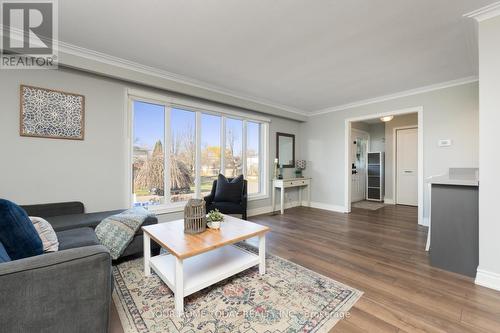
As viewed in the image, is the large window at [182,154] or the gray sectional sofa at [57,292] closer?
the gray sectional sofa at [57,292]

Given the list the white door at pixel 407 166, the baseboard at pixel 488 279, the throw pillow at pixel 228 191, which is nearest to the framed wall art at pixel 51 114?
the throw pillow at pixel 228 191

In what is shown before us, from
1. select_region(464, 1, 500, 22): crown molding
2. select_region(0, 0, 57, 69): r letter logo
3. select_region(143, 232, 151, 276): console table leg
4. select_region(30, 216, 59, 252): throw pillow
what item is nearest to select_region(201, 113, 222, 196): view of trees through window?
select_region(143, 232, 151, 276): console table leg

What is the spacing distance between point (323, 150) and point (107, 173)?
14.8 ft

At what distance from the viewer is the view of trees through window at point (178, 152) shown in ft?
10.8

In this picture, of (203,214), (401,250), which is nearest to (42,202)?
(203,214)

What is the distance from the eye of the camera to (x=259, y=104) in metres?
4.47

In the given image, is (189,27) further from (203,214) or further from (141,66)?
(203,214)

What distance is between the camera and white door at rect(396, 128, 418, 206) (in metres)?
5.50

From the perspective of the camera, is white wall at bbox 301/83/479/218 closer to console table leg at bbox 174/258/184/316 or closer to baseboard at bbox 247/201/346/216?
baseboard at bbox 247/201/346/216

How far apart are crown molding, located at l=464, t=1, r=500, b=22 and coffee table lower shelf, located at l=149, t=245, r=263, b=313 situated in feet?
9.81

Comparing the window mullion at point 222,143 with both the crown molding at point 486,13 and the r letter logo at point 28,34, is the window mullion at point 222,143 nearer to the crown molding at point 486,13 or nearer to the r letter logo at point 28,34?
the r letter logo at point 28,34

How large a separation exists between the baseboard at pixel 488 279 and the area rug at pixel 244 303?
117 centimetres

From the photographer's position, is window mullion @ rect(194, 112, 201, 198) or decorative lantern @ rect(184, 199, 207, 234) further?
window mullion @ rect(194, 112, 201, 198)

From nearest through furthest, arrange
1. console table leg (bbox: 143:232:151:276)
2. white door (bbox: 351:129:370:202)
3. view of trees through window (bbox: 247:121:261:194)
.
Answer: console table leg (bbox: 143:232:151:276), view of trees through window (bbox: 247:121:261:194), white door (bbox: 351:129:370:202)
